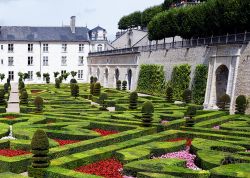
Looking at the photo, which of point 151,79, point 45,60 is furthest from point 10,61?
point 151,79

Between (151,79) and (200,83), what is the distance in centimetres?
1253

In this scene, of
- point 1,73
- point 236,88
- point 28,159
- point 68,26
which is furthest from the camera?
point 68,26

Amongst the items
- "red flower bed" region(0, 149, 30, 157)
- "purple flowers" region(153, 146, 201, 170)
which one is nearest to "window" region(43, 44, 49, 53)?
"red flower bed" region(0, 149, 30, 157)

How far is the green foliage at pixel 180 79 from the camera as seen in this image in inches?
1690

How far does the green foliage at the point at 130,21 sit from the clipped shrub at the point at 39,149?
86181 millimetres

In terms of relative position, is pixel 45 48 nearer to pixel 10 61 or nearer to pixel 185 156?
pixel 10 61

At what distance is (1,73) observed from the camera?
76.3m

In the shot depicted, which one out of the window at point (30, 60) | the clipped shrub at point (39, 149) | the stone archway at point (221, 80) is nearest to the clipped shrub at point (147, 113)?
the clipped shrub at point (39, 149)

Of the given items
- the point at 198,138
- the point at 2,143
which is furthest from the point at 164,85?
the point at 2,143

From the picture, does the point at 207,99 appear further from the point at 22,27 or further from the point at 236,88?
the point at 22,27

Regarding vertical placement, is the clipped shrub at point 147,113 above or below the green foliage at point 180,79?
below

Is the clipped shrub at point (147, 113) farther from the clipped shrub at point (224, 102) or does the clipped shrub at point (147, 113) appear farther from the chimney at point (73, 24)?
the chimney at point (73, 24)

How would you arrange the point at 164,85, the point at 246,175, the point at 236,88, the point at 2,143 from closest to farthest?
the point at 246,175, the point at 2,143, the point at 236,88, the point at 164,85

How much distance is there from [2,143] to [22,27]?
66995mm
